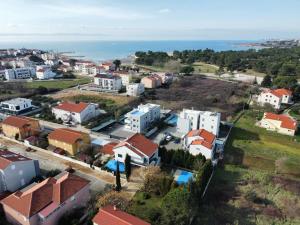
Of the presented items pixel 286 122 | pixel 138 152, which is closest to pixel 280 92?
pixel 286 122

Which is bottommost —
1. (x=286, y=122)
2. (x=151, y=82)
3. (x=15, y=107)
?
(x=286, y=122)

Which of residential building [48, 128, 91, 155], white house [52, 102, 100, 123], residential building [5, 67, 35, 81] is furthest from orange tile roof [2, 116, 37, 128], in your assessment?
residential building [5, 67, 35, 81]

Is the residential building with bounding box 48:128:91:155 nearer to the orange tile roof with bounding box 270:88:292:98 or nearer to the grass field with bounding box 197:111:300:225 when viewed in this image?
the grass field with bounding box 197:111:300:225

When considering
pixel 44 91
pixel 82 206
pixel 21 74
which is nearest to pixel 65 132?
pixel 82 206

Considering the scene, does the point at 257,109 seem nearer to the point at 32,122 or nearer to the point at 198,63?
the point at 32,122

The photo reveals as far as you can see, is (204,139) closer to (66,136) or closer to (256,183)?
(256,183)

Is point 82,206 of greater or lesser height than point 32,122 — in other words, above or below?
below

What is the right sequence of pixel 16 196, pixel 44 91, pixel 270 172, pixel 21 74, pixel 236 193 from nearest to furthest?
pixel 16 196, pixel 236 193, pixel 270 172, pixel 44 91, pixel 21 74
